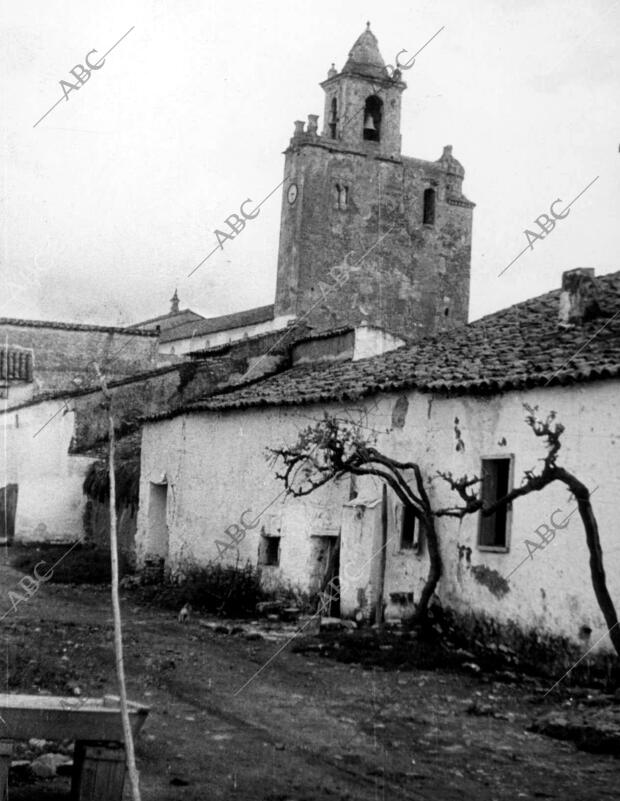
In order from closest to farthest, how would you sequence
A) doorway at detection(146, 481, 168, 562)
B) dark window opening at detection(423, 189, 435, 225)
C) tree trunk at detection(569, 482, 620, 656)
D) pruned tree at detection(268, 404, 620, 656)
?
tree trunk at detection(569, 482, 620, 656), pruned tree at detection(268, 404, 620, 656), doorway at detection(146, 481, 168, 562), dark window opening at detection(423, 189, 435, 225)

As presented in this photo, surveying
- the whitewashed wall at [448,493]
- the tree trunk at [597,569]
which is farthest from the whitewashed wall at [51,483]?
the tree trunk at [597,569]

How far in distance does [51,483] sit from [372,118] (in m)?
30.8

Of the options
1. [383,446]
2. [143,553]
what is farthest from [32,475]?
[383,446]

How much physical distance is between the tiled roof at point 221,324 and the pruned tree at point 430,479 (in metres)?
36.4

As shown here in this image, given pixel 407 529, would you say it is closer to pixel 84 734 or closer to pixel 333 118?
pixel 84 734

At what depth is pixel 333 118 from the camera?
5269 cm

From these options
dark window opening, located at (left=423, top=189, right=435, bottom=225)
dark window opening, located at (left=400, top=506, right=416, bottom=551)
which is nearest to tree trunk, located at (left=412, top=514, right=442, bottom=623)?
dark window opening, located at (left=400, top=506, right=416, bottom=551)

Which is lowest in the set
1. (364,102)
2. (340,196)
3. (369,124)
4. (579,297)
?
(579,297)

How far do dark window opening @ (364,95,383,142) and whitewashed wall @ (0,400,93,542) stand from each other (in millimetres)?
29070

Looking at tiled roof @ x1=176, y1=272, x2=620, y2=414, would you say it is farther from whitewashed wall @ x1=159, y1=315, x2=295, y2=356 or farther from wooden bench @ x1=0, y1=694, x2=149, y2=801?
whitewashed wall @ x1=159, y1=315, x2=295, y2=356

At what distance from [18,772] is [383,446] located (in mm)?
9767

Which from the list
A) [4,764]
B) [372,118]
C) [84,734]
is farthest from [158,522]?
[372,118]

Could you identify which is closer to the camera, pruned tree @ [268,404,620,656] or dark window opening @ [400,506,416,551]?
pruned tree @ [268,404,620,656]

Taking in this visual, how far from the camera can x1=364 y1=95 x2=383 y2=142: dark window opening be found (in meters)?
52.7
